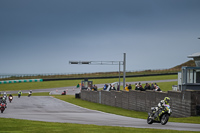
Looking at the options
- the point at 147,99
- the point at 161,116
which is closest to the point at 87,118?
the point at 161,116

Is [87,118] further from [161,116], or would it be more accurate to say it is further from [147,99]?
[147,99]

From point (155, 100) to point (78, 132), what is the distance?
15144 mm

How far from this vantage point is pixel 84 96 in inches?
2020

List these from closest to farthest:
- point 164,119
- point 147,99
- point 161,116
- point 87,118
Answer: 1. point 164,119
2. point 161,116
3. point 87,118
4. point 147,99

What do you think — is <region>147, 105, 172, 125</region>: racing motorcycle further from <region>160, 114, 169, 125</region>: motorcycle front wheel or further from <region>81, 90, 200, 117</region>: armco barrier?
<region>81, 90, 200, 117</region>: armco barrier

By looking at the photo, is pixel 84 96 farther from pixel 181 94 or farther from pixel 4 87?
pixel 4 87

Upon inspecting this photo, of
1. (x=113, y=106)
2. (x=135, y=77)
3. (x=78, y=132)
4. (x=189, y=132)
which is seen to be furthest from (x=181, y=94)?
(x=135, y=77)

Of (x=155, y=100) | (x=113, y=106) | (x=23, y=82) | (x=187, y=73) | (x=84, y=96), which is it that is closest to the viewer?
(x=155, y=100)

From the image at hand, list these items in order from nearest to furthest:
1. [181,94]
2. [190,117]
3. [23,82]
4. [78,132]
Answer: [78,132] < [190,117] < [181,94] < [23,82]

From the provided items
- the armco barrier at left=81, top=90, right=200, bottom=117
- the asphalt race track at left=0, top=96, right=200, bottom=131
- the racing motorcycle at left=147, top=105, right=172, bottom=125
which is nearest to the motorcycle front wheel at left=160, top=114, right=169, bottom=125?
the racing motorcycle at left=147, top=105, right=172, bottom=125

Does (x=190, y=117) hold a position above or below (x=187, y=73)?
below

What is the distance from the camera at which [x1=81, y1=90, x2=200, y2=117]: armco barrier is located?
22.6m

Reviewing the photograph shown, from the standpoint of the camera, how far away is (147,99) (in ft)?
99.0

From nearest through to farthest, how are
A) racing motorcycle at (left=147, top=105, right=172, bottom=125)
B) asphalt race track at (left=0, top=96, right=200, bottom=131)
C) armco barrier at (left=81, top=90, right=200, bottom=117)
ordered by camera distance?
asphalt race track at (left=0, top=96, right=200, bottom=131)
racing motorcycle at (left=147, top=105, right=172, bottom=125)
armco barrier at (left=81, top=90, right=200, bottom=117)
